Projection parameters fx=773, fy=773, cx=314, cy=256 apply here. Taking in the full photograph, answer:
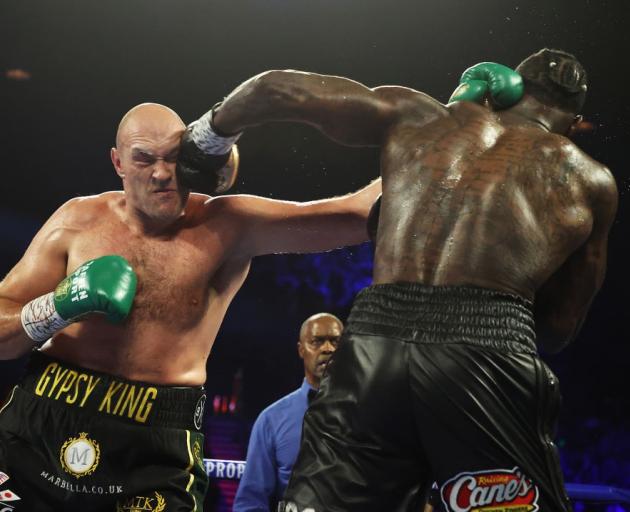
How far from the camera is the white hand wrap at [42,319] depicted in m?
1.98

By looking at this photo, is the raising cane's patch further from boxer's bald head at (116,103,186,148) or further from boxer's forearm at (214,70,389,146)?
boxer's bald head at (116,103,186,148)

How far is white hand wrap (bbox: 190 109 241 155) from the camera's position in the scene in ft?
6.55

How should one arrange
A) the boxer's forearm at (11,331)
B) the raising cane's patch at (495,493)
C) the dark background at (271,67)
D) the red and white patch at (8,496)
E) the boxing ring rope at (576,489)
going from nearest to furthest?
the raising cane's patch at (495,493) < the red and white patch at (8,496) < the boxer's forearm at (11,331) < the boxing ring rope at (576,489) < the dark background at (271,67)

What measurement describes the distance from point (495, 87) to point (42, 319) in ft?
4.13

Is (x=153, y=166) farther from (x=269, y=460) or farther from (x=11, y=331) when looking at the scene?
(x=269, y=460)

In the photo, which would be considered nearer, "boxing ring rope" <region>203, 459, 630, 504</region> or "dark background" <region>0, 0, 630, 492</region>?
"boxing ring rope" <region>203, 459, 630, 504</region>

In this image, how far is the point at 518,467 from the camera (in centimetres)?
138

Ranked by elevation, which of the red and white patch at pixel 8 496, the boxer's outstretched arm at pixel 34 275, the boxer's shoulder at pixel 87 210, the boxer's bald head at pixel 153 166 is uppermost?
the boxer's bald head at pixel 153 166

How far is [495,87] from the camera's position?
5.57ft

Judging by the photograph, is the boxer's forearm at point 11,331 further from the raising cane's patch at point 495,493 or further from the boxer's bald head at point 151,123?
the raising cane's patch at point 495,493

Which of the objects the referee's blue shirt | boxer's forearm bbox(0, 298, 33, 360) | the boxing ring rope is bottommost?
the boxing ring rope

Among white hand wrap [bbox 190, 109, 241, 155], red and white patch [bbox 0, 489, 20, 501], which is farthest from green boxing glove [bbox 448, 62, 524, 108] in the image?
red and white patch [bbox 0, 489, 20, 501]

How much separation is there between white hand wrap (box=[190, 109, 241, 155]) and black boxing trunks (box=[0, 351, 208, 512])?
2.12 ft

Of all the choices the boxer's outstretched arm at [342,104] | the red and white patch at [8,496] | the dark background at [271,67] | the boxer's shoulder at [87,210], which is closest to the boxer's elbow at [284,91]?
the boxer's outstretched arm at [342,104]
